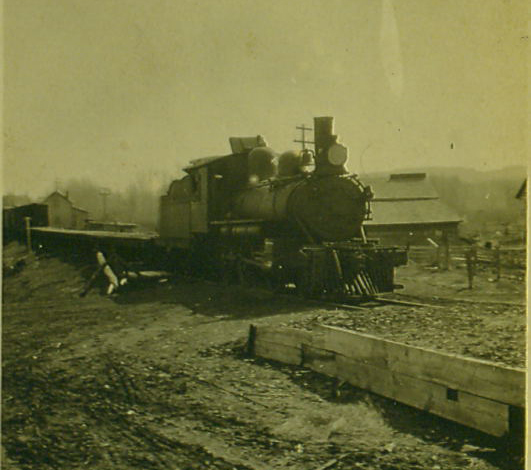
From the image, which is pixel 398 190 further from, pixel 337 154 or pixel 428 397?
pixel 428 397

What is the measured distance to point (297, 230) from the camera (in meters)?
7.75

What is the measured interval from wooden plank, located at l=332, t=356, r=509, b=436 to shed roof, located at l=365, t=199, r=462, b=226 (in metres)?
12.8

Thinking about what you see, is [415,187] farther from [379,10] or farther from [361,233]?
[379,10]

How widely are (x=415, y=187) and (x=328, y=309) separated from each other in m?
11.4

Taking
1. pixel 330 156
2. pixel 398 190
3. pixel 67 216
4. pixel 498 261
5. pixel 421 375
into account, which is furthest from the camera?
pixel 398 190

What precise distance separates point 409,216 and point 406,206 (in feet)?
1.87

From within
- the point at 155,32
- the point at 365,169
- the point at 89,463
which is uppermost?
the point at 155,32

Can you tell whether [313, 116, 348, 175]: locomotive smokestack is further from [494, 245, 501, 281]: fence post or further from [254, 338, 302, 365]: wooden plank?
[254, 338, 302, 365]: wooden plank

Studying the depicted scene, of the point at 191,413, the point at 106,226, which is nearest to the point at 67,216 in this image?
the point at 106,226

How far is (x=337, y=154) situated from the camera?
7.71m

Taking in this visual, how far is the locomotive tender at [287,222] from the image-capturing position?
717 centimetres

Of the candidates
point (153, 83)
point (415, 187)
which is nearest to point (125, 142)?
point (153, 83)

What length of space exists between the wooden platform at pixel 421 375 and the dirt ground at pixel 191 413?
0.30 feet

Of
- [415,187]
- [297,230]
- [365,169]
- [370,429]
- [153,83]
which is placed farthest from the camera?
[415,187]
